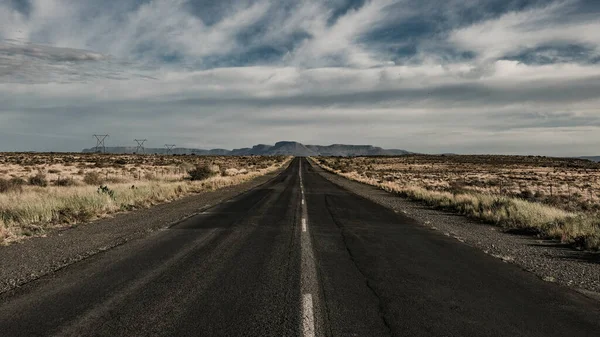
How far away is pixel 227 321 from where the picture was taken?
182 inches

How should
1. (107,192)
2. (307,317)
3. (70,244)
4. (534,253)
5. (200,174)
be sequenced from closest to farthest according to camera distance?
(307,317), (534,253), (70,244), (107,192), (200,174)

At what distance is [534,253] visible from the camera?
29.0 ft

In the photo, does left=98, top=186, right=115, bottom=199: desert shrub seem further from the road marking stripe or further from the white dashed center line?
the road marking stripe

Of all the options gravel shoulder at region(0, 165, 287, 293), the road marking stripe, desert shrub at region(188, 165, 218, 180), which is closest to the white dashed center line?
the road marking stripe

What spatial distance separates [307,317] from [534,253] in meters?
6.57

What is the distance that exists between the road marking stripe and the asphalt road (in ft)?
0.07

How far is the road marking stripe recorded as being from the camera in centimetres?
432

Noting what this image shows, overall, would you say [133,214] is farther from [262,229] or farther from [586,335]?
[586,335]

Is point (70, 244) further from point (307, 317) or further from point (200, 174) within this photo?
point (200, 174)

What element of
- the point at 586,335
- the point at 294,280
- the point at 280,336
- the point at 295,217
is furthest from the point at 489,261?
the point at 295,217

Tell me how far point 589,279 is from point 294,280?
16.5 feet

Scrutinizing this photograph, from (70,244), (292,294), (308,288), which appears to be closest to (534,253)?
(308,288)

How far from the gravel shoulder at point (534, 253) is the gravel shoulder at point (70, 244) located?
847cm

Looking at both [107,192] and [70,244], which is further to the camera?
[107,192]
